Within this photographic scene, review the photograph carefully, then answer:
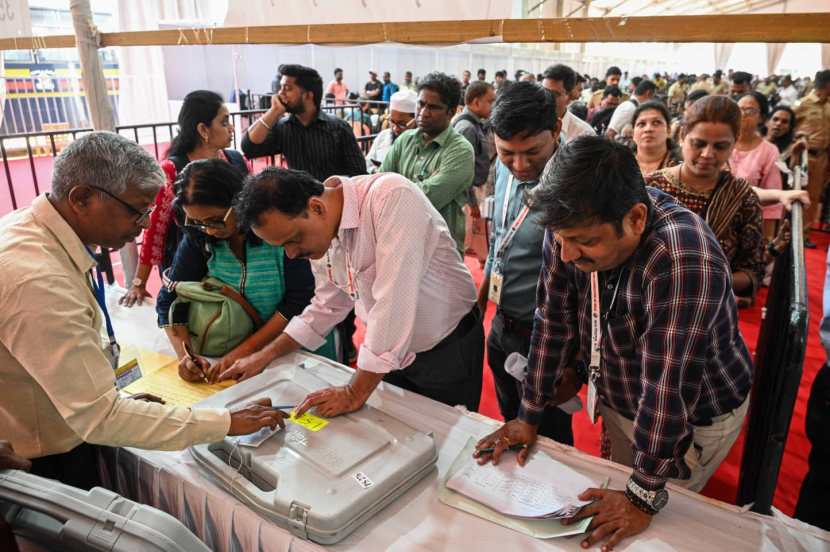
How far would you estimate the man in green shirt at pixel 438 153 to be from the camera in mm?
2414

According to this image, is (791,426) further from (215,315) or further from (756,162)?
(215,315)

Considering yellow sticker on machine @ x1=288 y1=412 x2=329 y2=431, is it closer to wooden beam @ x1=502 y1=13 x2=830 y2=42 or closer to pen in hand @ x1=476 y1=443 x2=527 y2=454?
pen in hand @ x1=476 y1=443 x2=527 y2=454

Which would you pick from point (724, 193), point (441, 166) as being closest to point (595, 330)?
point (724, 193)

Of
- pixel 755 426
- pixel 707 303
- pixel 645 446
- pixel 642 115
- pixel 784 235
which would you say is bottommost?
pixel 755 426

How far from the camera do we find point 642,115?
2432 millimetres

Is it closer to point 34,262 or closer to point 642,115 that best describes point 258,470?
point 34,262

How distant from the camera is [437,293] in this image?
1.47 metres

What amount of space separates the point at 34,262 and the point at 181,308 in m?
0.75

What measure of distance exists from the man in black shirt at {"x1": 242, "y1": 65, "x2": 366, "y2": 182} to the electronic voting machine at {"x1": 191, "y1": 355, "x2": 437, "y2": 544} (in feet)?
5.60

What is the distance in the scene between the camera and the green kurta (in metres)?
2.40

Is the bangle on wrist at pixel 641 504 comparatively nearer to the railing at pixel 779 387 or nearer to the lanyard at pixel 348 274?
the railing at pixel 779 387

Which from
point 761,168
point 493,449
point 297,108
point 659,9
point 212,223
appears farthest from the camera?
point 659,9

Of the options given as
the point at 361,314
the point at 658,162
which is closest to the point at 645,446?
the point at 361,314

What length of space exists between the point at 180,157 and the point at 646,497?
2.14 m
